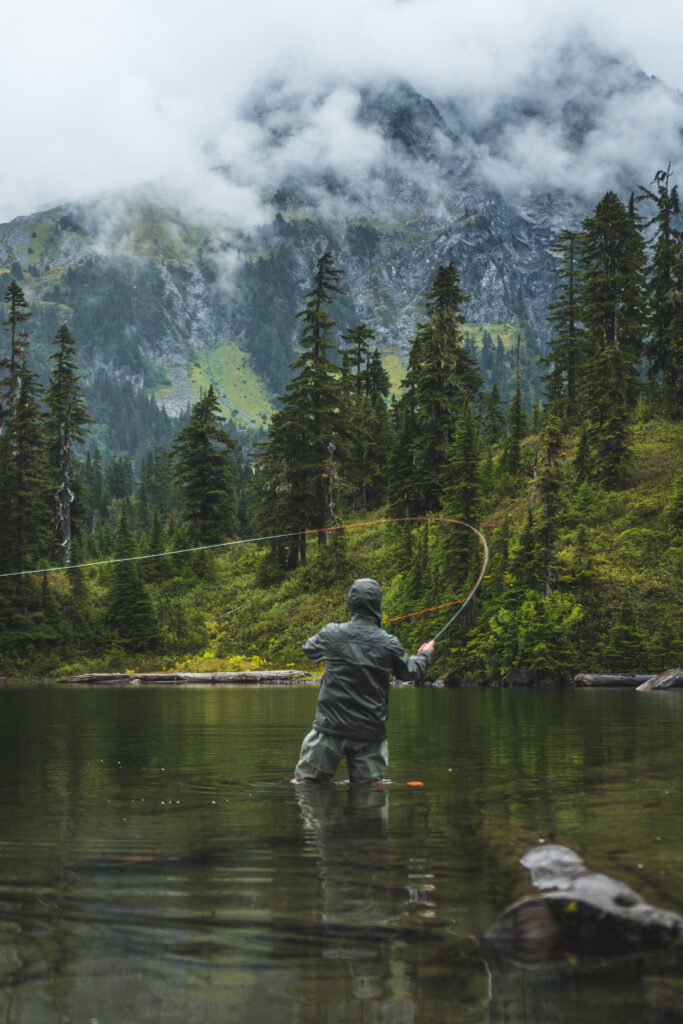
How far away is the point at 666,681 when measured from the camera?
27.6 meters

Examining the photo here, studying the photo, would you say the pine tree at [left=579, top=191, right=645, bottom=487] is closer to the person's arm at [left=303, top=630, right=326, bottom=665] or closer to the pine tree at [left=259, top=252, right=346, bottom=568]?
the pine tree at [left=259, top=252, right=346, bottom=568]

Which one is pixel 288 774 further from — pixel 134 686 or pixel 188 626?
pixel 188 626

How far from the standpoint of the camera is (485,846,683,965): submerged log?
4414 mm

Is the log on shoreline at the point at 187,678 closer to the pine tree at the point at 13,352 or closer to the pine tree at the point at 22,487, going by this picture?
the pine tree at the point at 22,487

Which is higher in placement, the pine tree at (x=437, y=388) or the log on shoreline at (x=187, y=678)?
the pine tree at (x=437, y=388)

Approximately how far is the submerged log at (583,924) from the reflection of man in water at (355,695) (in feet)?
15.6

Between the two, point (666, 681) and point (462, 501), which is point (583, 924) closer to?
point (666, 681)

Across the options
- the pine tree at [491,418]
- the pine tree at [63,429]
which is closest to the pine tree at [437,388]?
the pine tree at [491,418]

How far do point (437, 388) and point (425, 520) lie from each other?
13.7 meters

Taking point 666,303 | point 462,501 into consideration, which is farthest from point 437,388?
point 462,501

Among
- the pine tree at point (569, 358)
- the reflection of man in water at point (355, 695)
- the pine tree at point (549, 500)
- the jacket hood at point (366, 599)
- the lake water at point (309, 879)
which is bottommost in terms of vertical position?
the lake water at point (309, 879)

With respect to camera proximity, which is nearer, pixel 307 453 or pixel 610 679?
pixel 610 679

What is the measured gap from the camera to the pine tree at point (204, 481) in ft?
191

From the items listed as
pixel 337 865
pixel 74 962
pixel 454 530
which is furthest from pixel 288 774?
pixel 454 530
